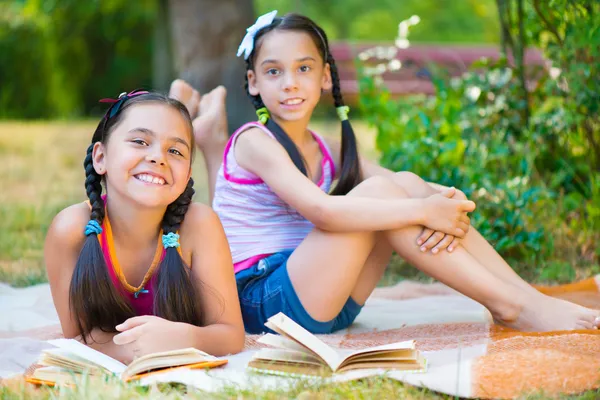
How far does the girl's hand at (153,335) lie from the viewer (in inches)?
89.4

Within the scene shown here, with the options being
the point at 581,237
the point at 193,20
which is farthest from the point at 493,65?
the point at 193,20

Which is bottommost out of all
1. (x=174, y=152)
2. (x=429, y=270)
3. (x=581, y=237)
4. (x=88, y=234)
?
(x=581, y=237)

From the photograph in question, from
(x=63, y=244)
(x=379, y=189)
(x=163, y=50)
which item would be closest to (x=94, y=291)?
(x=63, y=244)

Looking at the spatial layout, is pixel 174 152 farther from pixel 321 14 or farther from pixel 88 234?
pixel 321 14

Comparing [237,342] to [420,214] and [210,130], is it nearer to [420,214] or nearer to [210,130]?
[420,214]

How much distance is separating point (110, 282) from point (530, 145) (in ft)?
9.05

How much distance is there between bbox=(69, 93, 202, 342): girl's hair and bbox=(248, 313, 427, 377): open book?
333 millimetres

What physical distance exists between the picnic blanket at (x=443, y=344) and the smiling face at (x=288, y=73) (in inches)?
33.3

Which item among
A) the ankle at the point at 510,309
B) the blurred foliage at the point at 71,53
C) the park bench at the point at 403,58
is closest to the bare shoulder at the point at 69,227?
the ankle at the point at 510,309

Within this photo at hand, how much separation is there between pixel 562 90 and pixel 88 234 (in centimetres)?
278

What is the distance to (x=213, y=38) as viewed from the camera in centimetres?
770

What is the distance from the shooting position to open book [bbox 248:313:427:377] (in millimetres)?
2170

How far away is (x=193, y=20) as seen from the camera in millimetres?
7727

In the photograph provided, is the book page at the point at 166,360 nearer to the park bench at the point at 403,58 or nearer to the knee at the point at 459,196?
the knee at the point at 459,196
